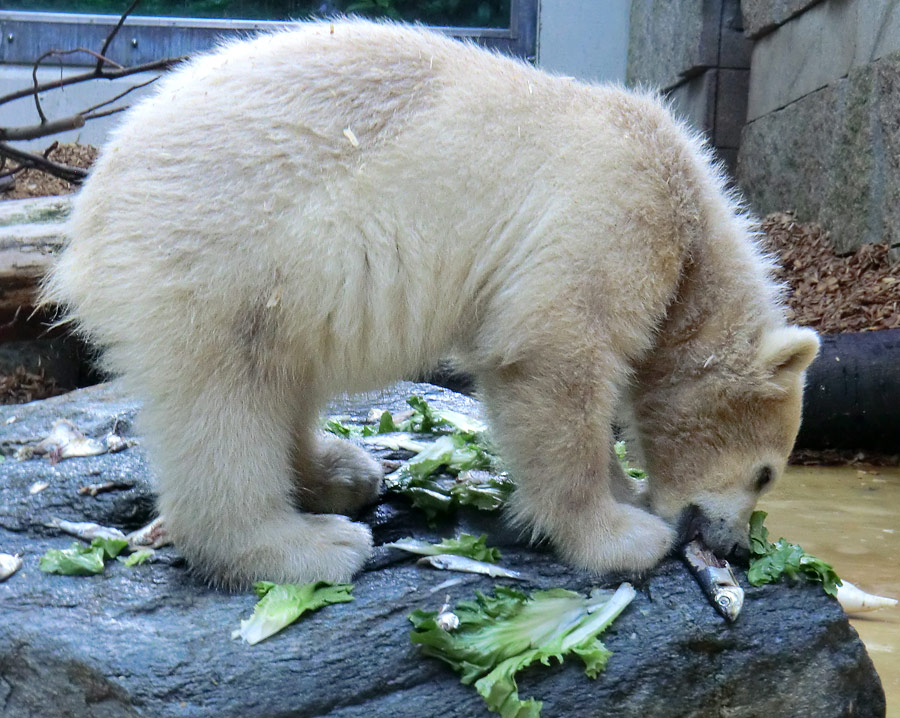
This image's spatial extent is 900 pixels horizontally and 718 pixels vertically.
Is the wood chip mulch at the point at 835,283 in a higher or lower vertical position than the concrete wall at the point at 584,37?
lower

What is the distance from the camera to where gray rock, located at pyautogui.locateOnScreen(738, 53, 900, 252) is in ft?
27.4

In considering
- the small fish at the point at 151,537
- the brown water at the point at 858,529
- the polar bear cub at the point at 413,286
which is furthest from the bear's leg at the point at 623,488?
the small fish at the point at 151,537

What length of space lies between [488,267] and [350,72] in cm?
80

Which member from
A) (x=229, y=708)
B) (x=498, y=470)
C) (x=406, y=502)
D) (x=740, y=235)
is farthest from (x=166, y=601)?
(x=740, y=235)

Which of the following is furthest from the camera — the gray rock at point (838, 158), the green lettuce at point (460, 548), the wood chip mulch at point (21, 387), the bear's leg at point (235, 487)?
the gray rock at point (838, 158)

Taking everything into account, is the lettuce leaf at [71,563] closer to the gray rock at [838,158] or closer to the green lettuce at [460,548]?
the green lettuce at [460,548]

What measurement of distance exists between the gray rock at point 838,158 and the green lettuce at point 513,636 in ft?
21.3

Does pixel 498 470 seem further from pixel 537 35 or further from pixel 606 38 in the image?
pixel 606 38

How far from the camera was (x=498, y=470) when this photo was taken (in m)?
4.23

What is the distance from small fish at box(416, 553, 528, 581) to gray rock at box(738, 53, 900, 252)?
648 cm

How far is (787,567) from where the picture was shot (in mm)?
3371

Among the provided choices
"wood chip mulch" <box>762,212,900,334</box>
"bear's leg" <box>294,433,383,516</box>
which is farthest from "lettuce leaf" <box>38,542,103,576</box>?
"wood chip mulch" <box>762,212,900,334</box>

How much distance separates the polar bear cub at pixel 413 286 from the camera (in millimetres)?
2959

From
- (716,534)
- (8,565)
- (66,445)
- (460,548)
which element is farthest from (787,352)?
(66,445)
